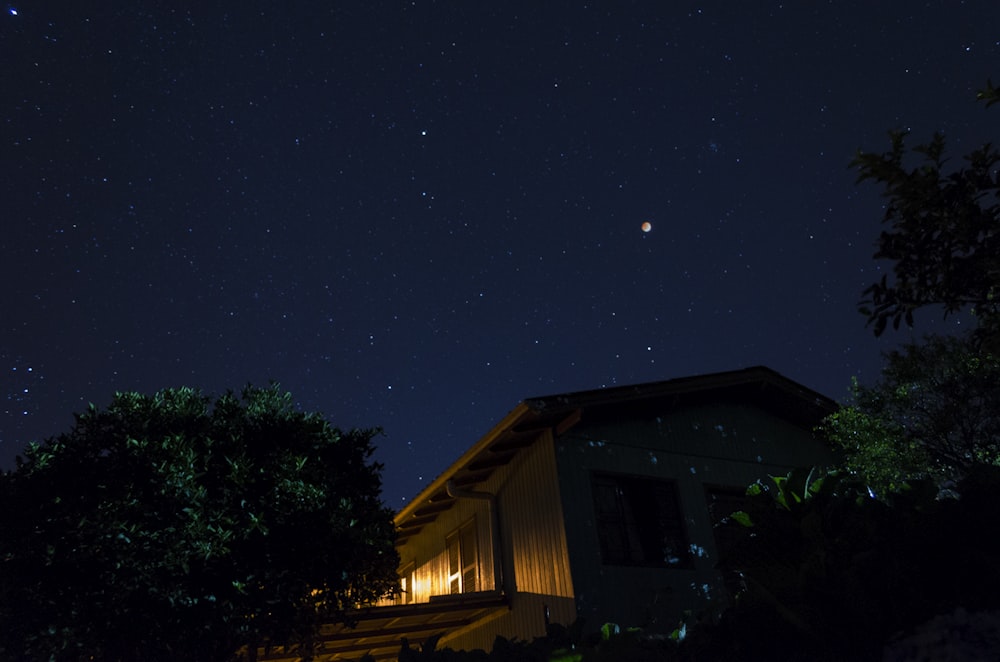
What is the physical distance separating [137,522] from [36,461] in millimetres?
2101

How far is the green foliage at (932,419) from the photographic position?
13.1m

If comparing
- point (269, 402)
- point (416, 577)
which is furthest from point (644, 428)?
point (416, 577)

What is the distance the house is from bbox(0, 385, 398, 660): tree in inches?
68.6

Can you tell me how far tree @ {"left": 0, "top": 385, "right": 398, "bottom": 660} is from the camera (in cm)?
1116

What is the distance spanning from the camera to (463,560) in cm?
1856

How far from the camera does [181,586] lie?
11.5 m

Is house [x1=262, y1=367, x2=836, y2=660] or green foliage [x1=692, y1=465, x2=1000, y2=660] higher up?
house [x1=262, y1=367, x2=836, y2=660]

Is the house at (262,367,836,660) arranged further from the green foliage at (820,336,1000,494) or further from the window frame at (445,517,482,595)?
the green foliage at (820,336,1000,494)

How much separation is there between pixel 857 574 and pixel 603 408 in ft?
38.0

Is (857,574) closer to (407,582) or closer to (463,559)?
(463,559)

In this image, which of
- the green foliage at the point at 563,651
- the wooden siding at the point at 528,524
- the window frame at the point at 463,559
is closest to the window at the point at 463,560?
the window frame at the point at 463,559

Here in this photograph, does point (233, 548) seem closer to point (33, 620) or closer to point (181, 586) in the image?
point (181, 586)

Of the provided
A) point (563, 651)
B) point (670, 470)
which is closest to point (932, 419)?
point (670, 470)

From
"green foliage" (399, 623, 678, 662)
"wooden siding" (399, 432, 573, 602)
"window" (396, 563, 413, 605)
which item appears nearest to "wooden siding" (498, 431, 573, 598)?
"wooden siding" (399, 432, 573, 602)
